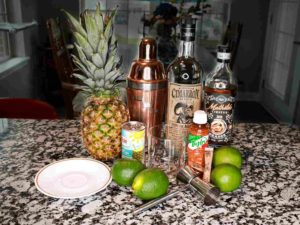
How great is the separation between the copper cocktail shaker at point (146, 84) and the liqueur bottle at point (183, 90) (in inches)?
1.5

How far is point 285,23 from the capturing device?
3891mm

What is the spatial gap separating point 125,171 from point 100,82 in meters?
0.26

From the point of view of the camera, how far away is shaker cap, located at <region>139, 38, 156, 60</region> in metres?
0.88

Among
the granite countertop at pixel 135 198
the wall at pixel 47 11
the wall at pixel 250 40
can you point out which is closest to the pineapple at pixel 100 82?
the granite countertop at pixel 135 198

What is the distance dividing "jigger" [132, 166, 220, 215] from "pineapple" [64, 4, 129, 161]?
0.22m

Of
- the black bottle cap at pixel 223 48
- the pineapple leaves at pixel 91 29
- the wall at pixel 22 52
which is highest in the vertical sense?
the pineapple leaves at pixel 91 29

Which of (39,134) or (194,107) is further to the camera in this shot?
(39,134)

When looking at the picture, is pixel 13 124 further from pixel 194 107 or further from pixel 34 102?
pixel 194 107

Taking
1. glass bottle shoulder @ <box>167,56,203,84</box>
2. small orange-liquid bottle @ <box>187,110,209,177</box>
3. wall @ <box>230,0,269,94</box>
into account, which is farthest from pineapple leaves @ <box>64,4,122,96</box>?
wall @ <box>230,0,269,94</box>

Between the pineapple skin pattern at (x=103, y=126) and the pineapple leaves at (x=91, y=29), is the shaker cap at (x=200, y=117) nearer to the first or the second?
the pineapple skin pattern at (x=103, y=126)

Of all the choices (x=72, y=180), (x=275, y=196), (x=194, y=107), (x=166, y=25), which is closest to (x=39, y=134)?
(x=72, y=180)

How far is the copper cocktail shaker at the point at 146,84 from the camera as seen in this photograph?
90 cm

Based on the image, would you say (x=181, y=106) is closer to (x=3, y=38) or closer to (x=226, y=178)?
(x=226, y=178)

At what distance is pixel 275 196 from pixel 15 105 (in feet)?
3.57
